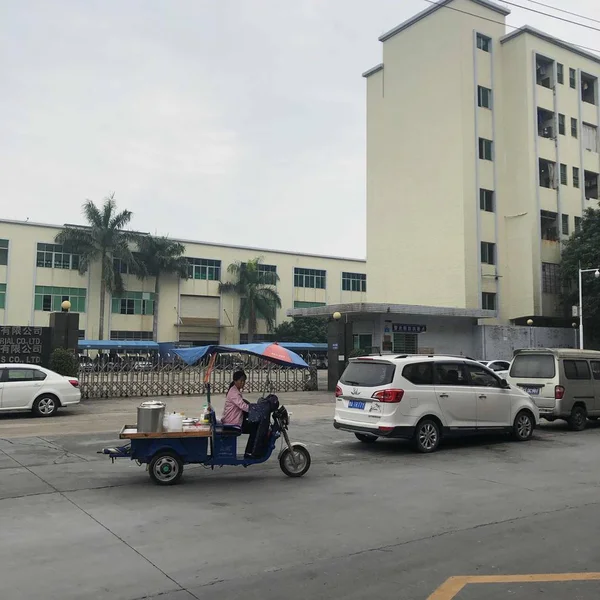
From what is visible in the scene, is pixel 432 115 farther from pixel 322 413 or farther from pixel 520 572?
pixel 520 572

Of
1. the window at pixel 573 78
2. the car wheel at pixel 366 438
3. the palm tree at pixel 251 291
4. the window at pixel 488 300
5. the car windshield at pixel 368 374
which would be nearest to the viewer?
the car windshield at pixel 368 374

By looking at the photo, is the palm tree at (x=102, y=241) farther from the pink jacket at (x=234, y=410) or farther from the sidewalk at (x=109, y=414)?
the pink jacket at (x=234, y=410)

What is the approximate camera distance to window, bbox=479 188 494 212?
123ft

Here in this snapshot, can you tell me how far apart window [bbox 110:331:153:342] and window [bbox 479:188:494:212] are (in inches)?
1263

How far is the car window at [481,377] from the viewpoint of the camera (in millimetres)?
11898

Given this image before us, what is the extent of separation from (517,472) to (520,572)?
15.2ft

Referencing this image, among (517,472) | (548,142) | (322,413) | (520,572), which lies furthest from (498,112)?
(520,572)

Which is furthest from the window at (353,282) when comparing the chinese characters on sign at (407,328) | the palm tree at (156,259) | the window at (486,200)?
the chinese characters on sign at (407,328)

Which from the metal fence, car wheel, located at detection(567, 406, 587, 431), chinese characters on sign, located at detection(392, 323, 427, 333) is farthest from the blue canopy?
chinese characters on sign, located at detection(392, 323, 427, 333)

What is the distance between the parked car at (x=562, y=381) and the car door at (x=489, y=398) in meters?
2.48

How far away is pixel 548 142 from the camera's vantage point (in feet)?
128

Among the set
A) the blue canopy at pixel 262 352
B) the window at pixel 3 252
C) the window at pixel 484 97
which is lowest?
the blue canopy at pixel 262 352

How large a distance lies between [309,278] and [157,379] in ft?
139

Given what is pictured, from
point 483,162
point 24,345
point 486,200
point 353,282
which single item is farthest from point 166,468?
point 353,282
